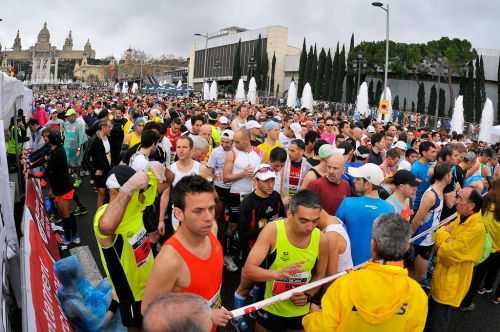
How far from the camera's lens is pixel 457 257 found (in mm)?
4637

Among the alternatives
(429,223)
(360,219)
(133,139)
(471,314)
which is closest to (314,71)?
(133,139)

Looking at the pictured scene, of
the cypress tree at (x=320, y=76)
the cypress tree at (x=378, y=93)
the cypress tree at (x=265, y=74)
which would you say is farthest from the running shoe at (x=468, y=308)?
the cypress tree at (x=265, y=74)

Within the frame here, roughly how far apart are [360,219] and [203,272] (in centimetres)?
205

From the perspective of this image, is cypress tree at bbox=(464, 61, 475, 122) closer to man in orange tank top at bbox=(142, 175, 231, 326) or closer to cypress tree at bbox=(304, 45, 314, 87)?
cypress tree at bbox=(304, 45, 314, 87)

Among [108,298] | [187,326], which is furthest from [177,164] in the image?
[187,326]

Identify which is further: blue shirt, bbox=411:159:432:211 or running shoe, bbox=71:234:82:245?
running shoe, bbox=71:234:82:245

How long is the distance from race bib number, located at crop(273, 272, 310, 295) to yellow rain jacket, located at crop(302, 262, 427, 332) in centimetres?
82

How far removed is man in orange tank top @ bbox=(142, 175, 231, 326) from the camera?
2.82 metres

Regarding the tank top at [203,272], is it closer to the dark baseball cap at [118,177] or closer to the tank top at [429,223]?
the dark baseball cap at [118,177]

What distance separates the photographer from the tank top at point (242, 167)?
685cm

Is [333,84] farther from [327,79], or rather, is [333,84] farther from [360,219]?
[360,219]

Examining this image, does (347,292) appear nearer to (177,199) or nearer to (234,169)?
(177,199)

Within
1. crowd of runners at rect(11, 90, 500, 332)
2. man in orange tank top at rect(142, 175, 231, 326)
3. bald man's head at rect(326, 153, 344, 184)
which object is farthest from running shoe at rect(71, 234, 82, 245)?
man in orange tank top at rect(142, 175, 231, 326)

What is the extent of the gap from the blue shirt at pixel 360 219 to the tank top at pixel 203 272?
180 cm
